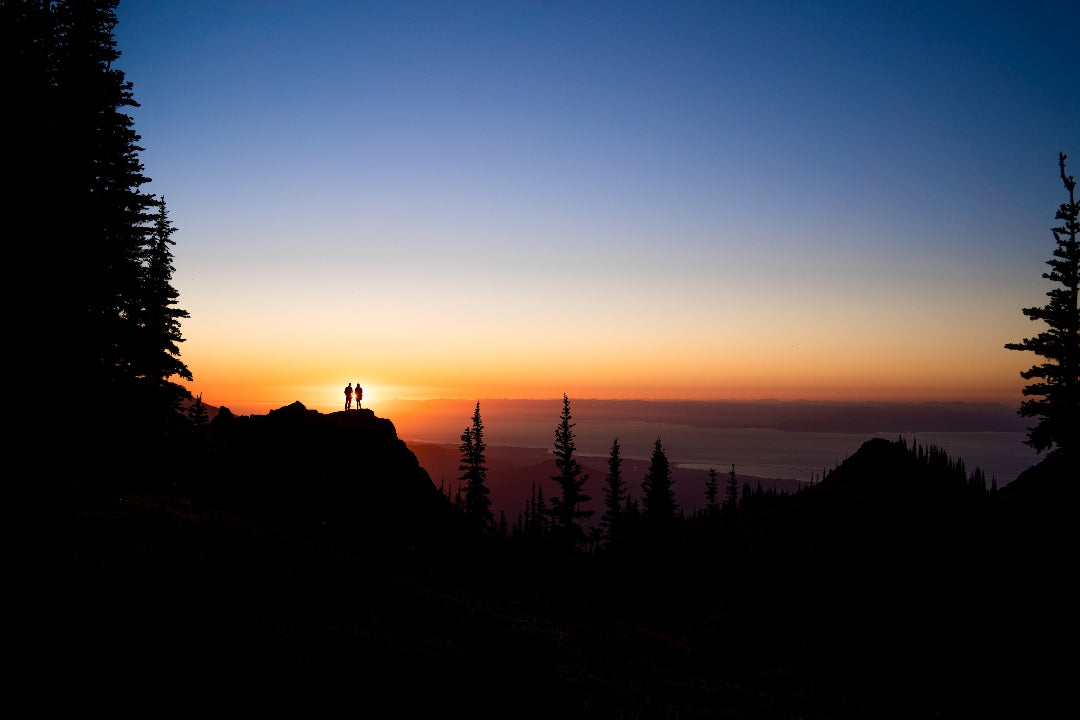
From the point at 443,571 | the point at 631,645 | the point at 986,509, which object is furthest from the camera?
the point at 986,509

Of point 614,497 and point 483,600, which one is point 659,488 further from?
point 483,600

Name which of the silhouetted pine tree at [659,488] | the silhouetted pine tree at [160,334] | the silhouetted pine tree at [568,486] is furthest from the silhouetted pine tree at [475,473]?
the silhouetted pine tree at [160,334]

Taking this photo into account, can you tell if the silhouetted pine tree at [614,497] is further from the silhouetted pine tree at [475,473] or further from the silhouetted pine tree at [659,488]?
the silhouetted pine tree at [475,473]

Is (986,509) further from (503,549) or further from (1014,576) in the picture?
(503,549)

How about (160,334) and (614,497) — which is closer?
(160,334)

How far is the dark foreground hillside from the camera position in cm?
1034

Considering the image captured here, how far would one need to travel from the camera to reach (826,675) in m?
18.6

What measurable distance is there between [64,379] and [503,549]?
2286cm

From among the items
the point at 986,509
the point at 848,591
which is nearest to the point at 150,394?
the point at 848,591

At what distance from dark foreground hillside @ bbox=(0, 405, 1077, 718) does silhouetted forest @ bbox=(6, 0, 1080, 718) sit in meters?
0.11

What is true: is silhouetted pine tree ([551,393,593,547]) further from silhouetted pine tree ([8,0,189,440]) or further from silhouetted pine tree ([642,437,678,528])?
silhouetted pine tree ([8,0,189,440])

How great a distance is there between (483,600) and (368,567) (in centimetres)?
427

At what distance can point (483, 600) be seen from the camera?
68.5 ft

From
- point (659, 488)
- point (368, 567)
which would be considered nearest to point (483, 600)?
point (368, 567)
